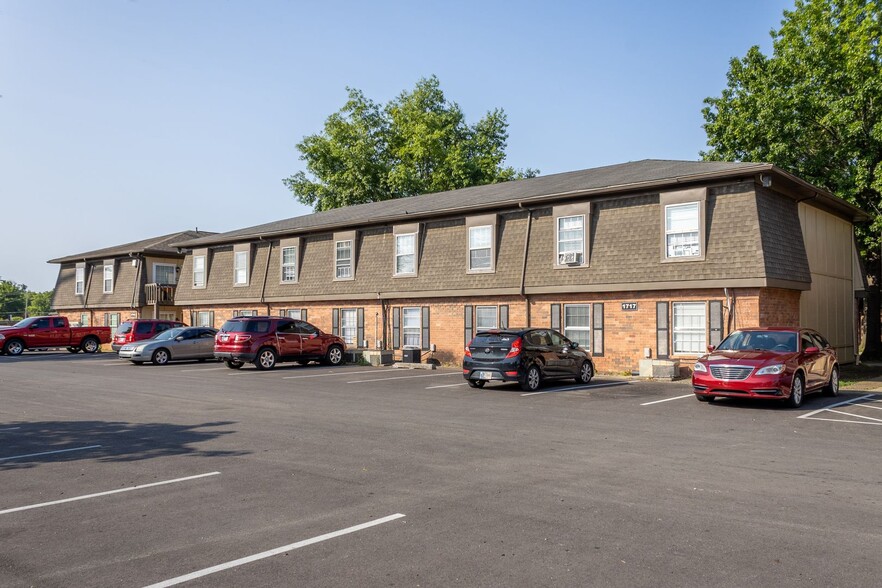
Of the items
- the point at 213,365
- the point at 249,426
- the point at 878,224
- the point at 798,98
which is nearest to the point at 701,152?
the point at 798,98

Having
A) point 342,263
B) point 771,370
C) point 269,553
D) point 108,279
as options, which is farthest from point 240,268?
point 269,553

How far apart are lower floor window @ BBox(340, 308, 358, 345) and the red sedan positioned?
16960mm

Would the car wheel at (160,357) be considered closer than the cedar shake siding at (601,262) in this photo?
No

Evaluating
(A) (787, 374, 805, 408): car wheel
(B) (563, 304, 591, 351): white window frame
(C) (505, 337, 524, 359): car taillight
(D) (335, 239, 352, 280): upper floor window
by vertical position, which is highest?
(D) (335, 239, 352, 280): upper floor window

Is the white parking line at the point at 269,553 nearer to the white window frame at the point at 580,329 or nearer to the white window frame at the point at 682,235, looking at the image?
the white window frame at the point at 682,235

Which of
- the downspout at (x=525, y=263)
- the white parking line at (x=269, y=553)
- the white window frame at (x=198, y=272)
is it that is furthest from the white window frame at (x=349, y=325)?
the white parking line at (x=269, y=553)

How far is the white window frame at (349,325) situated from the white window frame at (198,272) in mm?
10855

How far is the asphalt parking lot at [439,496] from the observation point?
16.4 feet

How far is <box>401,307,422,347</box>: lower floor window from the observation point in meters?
27.3

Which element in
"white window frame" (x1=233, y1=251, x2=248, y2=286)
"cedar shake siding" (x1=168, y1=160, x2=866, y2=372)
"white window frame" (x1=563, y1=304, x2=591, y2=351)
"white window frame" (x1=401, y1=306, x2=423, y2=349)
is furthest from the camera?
"white window frame" (x1=233, y1=251, x2=248, y2=286)

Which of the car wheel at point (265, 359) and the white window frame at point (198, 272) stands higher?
the white window frame at point (198, 272)

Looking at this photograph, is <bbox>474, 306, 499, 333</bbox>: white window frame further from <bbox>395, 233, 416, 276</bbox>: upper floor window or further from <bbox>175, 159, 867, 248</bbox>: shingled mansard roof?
<bbox>175, 159, 867, 248</bbox>: shingled mansard roof

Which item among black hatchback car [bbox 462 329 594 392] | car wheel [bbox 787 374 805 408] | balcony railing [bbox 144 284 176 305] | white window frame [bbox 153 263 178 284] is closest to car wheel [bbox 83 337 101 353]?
balcony railing [bbox 144 284 176 305]

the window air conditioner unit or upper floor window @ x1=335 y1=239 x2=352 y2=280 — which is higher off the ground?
upper floor window @ x1=335 y1=239 x2=352 y2=280
